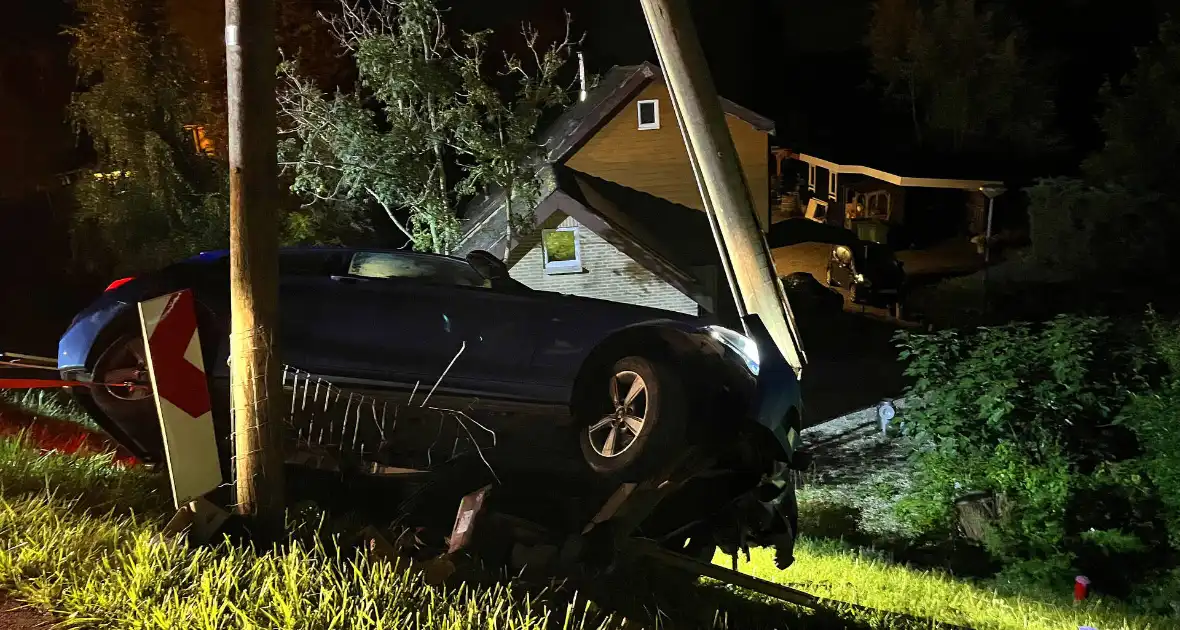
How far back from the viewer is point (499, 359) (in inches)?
167

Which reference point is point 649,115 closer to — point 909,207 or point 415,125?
point 415,125

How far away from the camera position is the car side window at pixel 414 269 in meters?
4.48

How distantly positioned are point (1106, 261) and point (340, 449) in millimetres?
17158

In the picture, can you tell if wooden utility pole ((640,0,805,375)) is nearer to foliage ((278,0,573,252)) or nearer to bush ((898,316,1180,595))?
foliage ((278,0,573,252))

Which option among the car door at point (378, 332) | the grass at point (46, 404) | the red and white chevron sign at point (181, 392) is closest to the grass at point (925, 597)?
the car door at point (378, 332)

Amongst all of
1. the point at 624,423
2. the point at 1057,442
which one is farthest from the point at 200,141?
the point at 1057,442

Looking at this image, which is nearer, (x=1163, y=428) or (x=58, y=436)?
(x=58, y=436)

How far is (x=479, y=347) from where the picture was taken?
14.0 ft

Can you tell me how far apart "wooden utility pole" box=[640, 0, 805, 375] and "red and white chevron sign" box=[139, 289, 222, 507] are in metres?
3.28

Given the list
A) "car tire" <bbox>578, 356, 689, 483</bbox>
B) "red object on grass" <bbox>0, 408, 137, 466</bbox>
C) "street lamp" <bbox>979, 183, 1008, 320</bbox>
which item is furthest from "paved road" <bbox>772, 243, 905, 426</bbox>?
"red object on grass" <bbox>0, 408, 137, 466</bbox>

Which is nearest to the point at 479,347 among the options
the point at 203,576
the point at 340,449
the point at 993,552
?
the point at 340,449

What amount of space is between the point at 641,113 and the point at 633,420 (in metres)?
13.1

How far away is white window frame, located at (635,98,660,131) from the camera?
16.4 meters

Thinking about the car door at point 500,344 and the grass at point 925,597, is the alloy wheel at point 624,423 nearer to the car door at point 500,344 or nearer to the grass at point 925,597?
the car door at point 500,344
